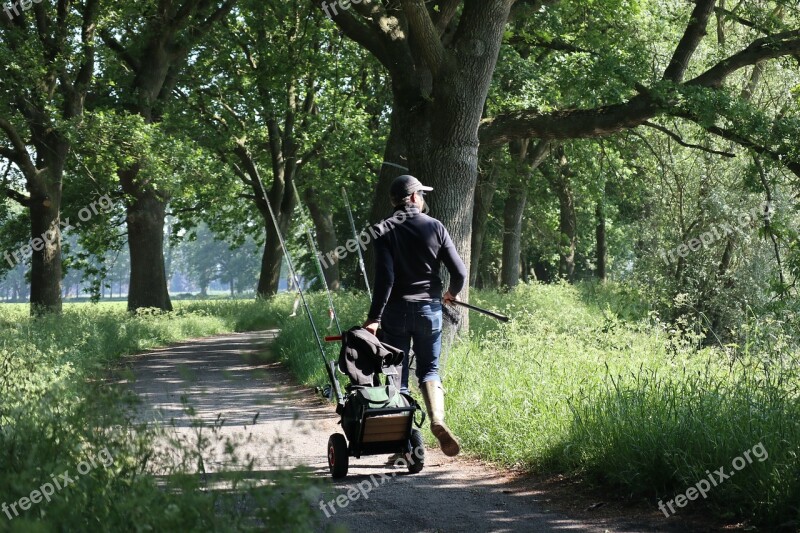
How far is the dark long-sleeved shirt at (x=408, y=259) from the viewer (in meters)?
7.56

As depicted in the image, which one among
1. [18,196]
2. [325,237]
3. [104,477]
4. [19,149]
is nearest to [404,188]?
[104,477]

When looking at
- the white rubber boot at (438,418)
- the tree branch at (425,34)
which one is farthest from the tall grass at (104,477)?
the tree branch at (425,34)

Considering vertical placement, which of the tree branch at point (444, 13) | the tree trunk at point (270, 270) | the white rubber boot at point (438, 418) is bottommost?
the white rubber boot at point (438, 418)

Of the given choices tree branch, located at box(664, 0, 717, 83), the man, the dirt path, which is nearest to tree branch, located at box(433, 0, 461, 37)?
tree branch, located at box(664, 0, 717, 83)

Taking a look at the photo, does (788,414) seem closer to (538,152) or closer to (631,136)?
(631,136)

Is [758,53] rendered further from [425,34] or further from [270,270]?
[270,270]

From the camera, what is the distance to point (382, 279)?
296 inches

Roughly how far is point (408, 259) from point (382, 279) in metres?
0.28

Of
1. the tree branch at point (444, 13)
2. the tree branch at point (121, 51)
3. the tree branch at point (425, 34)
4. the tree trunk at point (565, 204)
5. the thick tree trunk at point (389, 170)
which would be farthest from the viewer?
the tree trunk at point (565, 204)

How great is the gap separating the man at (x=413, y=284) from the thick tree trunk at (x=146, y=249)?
2075cm

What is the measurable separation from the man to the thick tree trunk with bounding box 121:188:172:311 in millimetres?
20748

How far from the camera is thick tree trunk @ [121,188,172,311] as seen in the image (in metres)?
27.6

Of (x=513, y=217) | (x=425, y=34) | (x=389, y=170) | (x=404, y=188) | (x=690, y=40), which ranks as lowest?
(x=404, y=188)

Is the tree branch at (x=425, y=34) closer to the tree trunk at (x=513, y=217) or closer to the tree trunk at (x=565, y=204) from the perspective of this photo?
the tree trunk at (x=513, y=217)
